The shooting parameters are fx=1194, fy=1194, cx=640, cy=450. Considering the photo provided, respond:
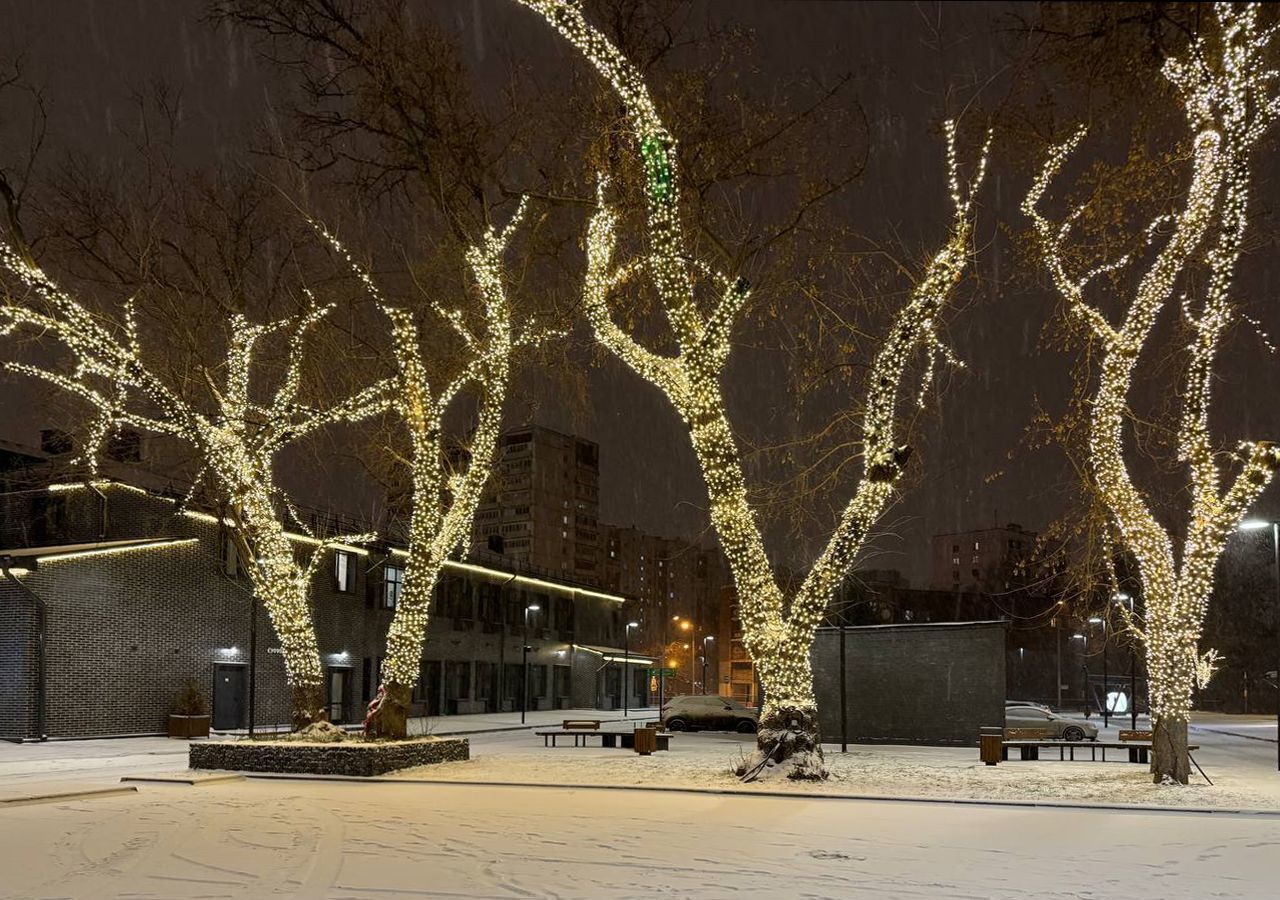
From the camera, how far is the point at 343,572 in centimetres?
4344

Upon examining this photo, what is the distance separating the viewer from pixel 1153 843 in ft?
40.9

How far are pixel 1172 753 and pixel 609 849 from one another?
10.8 meters

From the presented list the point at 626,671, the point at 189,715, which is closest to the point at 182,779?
the point at 189,715

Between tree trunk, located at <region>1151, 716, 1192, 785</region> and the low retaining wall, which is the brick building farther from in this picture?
tree trunk, located at <region>1151, 716, 1192, 785</region>

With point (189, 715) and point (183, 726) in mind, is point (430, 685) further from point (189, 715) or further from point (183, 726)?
point (183, 726)

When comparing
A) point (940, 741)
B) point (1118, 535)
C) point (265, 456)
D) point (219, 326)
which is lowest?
point (940, 741)

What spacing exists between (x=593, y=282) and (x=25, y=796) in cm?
1142

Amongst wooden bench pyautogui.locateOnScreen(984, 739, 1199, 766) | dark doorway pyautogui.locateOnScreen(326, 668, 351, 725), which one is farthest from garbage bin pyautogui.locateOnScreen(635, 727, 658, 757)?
dark doorway pyautogui.locateOnScreen(326, 668, 351, 725)

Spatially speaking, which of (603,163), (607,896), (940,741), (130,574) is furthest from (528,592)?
(607,896)

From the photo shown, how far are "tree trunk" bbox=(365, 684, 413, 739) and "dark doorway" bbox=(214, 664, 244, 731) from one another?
15758mm

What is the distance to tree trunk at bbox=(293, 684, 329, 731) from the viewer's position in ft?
73.6

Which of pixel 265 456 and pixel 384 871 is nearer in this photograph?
pixel 384 871

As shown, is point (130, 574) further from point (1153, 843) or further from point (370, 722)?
point (1153, 843)

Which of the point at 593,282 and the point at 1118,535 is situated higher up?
the point at 593,282
